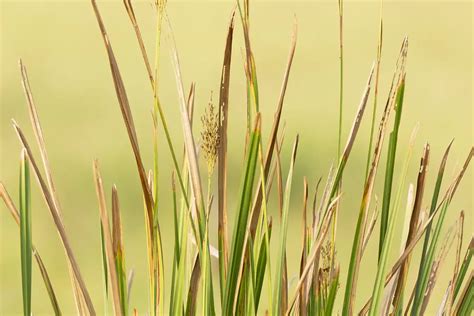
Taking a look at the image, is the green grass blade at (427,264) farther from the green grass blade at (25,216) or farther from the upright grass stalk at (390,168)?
the green grass blade at (25,216)

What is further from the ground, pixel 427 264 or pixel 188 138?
pixel 188 138

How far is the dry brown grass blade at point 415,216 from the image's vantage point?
0.64 metres

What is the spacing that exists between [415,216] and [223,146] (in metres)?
0.19

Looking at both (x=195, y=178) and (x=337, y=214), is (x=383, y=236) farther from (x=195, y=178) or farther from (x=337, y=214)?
(x=195, y=178)

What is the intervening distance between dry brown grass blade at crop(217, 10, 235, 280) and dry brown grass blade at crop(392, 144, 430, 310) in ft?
0.53

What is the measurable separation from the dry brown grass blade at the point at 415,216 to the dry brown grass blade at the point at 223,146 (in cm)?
16

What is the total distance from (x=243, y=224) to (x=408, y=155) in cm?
16

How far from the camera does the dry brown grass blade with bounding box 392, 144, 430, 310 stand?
2.09ft

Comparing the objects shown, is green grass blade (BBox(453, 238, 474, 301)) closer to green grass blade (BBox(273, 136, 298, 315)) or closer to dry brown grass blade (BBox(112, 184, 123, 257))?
green grass blade (BBox(273, 136, 298, 315))

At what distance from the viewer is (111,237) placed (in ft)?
1.98

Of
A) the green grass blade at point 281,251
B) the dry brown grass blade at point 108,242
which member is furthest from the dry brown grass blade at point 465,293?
the dry brown grass blade at point 108,242

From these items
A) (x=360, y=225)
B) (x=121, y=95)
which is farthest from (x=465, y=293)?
(x=121, y=95)

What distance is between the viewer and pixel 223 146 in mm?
588

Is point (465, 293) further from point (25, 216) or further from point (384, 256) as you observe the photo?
point (25, 216)
